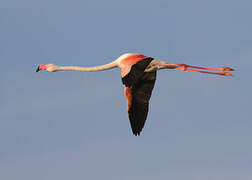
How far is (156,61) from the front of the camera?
90.9 feet

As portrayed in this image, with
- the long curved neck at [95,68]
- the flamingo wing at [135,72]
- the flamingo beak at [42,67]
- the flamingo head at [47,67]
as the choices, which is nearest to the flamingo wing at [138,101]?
the long curved neck at [95,68]

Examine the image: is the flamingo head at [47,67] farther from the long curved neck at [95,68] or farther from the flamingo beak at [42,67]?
the long curved neck at [95,68]

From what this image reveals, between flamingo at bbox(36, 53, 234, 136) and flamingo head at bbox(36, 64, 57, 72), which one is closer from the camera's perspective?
flamingo at bbox(36, 53, 234, 136)

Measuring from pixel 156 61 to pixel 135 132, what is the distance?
11.6 ft

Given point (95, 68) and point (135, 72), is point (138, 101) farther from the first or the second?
point (135, 72)

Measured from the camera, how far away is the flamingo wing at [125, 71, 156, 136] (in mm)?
29062

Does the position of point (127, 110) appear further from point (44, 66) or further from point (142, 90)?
point (44, 66)

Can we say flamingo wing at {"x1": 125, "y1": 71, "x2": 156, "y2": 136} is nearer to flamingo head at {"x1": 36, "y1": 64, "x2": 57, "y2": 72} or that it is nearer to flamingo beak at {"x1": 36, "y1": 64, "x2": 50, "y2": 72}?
flamingo head at {"x1": 36, "y1": 64, "x2": 57, "y2": 72}

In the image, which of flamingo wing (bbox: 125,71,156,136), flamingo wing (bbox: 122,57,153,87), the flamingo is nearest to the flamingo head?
the flamingo

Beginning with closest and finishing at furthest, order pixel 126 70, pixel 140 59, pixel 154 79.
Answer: pixel 126 70
pixel 140 59
pixel 154 79

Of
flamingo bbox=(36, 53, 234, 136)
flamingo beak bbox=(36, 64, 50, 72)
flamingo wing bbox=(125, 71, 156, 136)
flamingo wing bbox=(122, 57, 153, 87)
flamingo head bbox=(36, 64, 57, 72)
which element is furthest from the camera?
flamingo beak bbox=(36, 64, 50, 72)

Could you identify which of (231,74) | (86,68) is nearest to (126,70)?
(86,68)

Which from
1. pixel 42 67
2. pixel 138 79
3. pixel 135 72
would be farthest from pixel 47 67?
pixel 135 72

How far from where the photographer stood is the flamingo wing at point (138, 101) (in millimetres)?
29062
